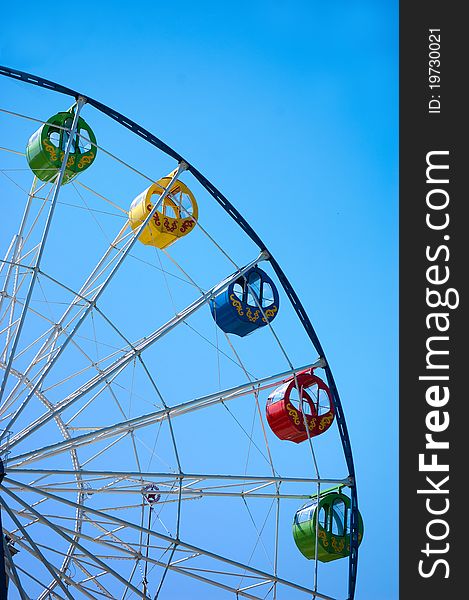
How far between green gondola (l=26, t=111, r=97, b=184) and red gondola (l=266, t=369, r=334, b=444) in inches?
233

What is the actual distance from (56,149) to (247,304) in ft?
15.5

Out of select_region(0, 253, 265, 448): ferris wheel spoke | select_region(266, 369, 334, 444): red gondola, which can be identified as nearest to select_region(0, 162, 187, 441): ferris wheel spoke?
select_region(0, 253, 265, 448): ferris wheel spoke

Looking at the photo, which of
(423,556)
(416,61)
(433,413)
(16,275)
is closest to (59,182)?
(16,275)

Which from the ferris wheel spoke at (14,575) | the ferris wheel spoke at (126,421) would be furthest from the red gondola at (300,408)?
the ferris wheel spoke at (14,575)

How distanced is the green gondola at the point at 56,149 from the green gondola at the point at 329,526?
7.93 m

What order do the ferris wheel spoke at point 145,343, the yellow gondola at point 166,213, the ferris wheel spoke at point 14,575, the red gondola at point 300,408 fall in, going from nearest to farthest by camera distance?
the ferris wheel spoke at point 14,575, the ferris wheel spoke at point 145,343, the yellow gondola at point 166,213, the red gondola at point 300,408

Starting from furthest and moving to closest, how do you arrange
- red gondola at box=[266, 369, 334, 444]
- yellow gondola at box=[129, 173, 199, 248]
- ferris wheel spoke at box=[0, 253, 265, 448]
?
red gondola at box=[266, 369, 334, 444], yellow gondola at box=[129, 173, 199, 248], ferris wheel spoke at box=[0, 253, 265, 448]

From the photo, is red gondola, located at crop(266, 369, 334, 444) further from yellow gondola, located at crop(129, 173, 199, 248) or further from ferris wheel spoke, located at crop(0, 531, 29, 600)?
ferris wheel spoke, located at crop(0, 531, 29, 600)

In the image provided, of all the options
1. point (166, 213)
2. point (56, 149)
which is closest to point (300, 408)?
point (166, 213)

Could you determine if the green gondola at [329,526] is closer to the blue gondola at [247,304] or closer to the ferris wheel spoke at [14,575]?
the blue gondola at [247,304]

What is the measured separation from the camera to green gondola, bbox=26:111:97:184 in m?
18.4

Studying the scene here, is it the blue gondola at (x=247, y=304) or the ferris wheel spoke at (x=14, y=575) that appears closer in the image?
the ferris wheel spoke at (x=14, y=575)

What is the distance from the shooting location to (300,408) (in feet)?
64.1

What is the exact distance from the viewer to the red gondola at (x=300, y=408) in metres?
19.5
